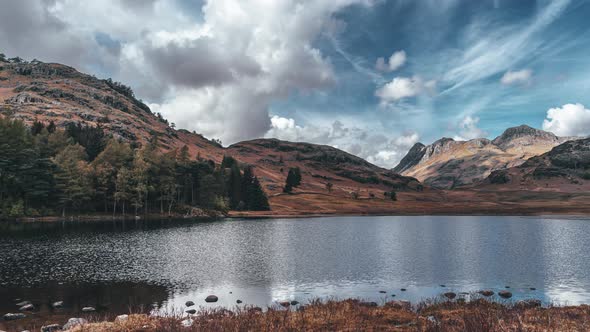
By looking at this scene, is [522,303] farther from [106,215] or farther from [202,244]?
[106,215]

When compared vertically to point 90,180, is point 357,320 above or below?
below

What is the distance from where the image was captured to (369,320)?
2869cm

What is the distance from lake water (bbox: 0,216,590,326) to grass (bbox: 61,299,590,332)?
9946 mm

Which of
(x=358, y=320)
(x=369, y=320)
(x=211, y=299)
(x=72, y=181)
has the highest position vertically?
(x=72, y=181)

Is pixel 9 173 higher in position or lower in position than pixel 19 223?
higher

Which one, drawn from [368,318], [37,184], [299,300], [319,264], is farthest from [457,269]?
[37,184]

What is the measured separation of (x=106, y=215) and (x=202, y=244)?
8574 cm

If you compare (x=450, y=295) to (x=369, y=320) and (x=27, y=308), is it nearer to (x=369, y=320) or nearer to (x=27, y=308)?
(x=369, y=320)

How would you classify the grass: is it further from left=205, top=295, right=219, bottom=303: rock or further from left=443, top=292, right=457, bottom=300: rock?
left=205, top=295, right=219, bottom=303: rock

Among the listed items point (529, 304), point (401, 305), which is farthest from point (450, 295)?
point (401, 305)

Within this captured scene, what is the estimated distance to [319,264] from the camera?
64250 mm

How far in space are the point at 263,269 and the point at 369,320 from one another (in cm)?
3347

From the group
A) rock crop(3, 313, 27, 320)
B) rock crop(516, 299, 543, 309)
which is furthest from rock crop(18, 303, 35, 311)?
rock crop(516, 299, 543, 309)

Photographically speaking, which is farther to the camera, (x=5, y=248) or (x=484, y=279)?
(x=5, y=248)
